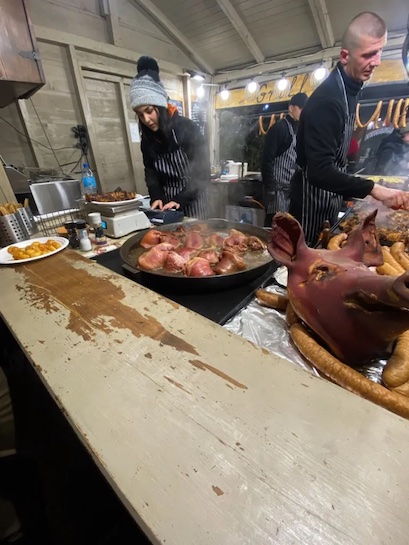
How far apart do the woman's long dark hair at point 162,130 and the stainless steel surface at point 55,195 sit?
4.55ft

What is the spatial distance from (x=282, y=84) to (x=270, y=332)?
6.39 m

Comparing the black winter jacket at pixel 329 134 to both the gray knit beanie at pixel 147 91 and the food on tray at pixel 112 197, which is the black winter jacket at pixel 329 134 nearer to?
the gray knit beanie at pixel 147 91

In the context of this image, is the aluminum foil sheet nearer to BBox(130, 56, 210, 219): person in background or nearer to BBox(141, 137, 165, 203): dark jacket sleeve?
BBox(130, 56, 210, 219): person in background

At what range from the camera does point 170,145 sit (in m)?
2.96

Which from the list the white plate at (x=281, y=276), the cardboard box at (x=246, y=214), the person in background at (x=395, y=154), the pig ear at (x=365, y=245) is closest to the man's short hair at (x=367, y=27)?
the pig ear at (x=365, y=245)

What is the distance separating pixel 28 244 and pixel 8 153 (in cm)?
371

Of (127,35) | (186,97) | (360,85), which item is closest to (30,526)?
(360,85)

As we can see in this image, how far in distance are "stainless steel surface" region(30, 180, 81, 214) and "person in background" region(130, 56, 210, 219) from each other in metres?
1.27

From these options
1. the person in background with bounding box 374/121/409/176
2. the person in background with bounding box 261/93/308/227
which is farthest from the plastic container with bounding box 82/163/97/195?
the person in background with bounding box 374/121/409/176

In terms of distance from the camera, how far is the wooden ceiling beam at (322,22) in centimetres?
410

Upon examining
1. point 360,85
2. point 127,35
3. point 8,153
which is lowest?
point 8,153

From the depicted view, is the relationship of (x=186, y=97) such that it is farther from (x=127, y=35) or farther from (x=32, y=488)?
(x=32, y=488)

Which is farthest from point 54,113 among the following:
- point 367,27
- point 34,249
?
point 367,27

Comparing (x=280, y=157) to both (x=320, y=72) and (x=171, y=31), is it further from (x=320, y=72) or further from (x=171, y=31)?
(x=171, y=31)
